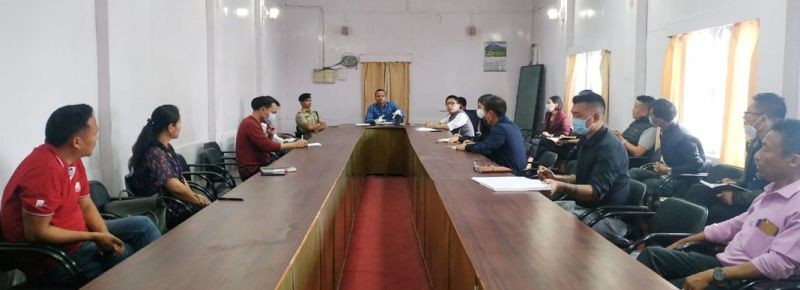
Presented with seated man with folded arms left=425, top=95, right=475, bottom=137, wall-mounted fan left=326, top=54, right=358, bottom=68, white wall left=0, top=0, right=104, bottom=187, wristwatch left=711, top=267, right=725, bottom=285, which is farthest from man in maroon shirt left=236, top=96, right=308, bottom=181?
wall-mounted fan left=326, top=54, right=358, bottom=68

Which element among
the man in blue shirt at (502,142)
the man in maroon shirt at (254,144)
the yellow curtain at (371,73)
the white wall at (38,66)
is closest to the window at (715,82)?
the man in blue shirt at (502,142)

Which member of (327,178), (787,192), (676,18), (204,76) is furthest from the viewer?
(204,76)

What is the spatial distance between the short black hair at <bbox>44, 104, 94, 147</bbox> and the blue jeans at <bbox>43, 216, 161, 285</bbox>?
0.47 meters

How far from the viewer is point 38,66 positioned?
334 centimetres

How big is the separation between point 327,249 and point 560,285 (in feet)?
5.31

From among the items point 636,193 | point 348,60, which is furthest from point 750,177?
point 348,60

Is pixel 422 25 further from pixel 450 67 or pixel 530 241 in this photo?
pixel 530 241

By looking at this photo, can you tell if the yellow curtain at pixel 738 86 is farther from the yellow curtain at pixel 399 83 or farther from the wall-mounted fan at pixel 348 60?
the wall-mounted fan at pixel 348 60

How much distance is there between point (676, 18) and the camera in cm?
589

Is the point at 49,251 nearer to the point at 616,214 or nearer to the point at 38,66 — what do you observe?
the point at 38,66

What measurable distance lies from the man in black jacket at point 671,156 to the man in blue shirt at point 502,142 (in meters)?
1.03

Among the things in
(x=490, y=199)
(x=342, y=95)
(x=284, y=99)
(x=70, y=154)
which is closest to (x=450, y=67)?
(x=342, y=95)

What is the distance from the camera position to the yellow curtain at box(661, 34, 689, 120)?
5875 mm

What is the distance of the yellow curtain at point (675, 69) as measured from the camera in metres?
5.88
